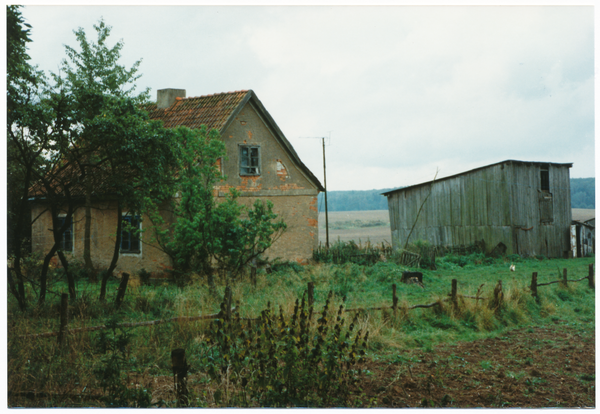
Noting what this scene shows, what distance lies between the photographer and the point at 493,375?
5363mm

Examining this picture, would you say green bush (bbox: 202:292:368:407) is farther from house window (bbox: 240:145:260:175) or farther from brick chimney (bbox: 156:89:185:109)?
brick chimney (bbox: 156:89:185:109)

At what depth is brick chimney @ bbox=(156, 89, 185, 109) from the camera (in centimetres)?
1176

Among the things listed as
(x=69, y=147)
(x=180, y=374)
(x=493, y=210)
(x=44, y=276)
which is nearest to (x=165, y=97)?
(x=69, y=147)

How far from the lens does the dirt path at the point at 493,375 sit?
15.4 ft

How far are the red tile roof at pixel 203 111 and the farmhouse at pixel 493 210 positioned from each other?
9.10 meters

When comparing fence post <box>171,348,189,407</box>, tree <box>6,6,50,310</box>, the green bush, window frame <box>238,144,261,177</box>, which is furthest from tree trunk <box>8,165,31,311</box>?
window frame <box>238,144,261,177</box>

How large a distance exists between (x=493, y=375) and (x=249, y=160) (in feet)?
22.1

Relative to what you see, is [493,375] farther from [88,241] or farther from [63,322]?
[88,241]

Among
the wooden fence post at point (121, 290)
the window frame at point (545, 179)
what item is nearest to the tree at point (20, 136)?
the wooden fence post at point (121, 290)

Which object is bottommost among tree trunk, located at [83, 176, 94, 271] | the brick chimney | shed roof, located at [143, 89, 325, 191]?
tree trunk, located at [83, 176, 94, 271]

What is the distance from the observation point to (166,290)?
27.7 feet

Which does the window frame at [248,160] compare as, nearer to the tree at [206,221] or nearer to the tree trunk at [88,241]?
the tree at [206,221]

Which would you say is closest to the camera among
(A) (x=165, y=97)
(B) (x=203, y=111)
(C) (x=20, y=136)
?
(C) (x=20, y=136)

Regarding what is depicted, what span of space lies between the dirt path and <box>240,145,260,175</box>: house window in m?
5.57
